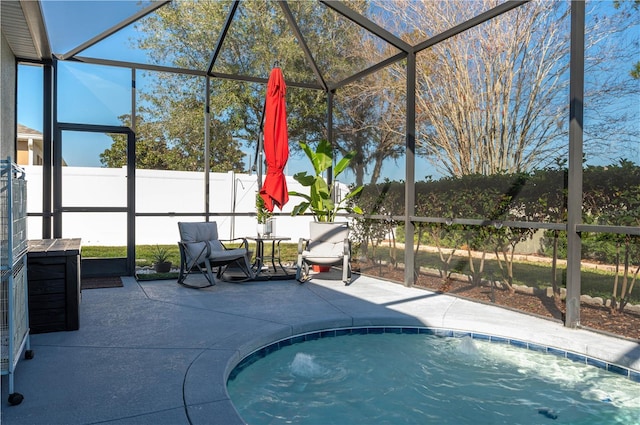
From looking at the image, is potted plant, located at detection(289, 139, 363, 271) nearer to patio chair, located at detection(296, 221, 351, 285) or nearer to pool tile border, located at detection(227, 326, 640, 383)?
Result: patio chair, located at detection(296, 221, 351, 285)

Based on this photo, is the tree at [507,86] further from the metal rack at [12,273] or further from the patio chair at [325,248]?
the metal rack at [12,273]

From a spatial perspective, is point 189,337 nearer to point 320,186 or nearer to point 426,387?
point 426,387

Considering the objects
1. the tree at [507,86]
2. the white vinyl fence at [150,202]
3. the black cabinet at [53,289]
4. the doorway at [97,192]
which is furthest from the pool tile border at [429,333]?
the doorway at [97,192]

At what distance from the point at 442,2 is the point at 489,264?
15.8 ft

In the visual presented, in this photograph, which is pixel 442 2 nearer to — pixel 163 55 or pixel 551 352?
pixel 163 55

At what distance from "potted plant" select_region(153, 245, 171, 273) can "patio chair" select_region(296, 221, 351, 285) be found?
7.61 ft

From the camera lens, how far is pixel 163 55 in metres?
9.22

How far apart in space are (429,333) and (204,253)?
3400mm

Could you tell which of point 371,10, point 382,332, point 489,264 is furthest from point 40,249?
point 371,10

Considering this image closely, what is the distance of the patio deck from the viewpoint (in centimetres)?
250

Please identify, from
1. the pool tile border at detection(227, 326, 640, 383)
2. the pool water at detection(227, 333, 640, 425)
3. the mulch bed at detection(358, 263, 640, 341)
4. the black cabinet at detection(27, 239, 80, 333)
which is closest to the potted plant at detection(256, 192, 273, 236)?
the mulch bed at detection(358, 263, 640, 341)

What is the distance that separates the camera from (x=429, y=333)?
450 cm

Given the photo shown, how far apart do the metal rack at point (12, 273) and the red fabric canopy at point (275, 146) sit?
3.54m

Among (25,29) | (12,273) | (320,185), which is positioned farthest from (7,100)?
(320,185)
